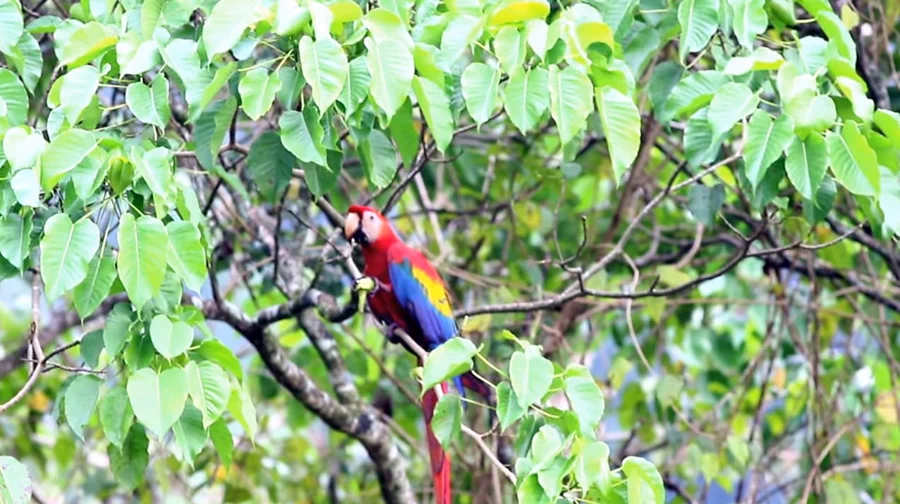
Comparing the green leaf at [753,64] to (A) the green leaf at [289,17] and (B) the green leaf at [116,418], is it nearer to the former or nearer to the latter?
(A) the green leaf at [289,17]

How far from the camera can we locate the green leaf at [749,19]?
1.73 m

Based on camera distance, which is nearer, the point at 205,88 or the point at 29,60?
the point at 205,88

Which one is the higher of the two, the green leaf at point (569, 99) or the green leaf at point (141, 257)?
the green leaf at point (569, 99)

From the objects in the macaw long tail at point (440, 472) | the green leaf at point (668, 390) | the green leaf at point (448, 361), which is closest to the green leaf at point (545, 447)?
the green leaf at point (448, 361)

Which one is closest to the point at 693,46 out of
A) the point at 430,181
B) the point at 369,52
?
the point at 369,52

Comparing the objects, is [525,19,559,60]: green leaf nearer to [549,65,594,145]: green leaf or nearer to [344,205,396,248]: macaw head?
[549,65,594,145]: green leaf

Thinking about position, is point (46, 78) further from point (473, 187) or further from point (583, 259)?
point (583, 259)

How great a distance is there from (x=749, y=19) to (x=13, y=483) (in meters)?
1.14

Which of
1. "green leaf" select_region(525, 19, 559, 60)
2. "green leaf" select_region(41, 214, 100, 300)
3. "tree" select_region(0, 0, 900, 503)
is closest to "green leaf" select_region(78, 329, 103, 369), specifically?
"tree" select_region(0, 0, 900, 503)

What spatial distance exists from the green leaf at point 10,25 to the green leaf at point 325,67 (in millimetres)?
459

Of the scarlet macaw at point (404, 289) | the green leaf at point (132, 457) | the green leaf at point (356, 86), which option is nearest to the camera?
the green leaf at point (356, 86)

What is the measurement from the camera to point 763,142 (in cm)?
164

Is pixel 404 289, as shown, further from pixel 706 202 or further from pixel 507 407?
pixel 507 407

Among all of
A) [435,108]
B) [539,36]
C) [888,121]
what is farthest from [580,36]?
[888,121]
